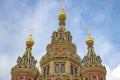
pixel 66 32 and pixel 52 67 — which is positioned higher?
pixel 66 32

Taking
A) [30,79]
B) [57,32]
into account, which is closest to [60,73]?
[30,79]

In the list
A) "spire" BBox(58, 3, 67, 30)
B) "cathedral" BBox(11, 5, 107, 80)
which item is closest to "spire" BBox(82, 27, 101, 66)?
"cathedral" BBox(11, 5, 107, 80)

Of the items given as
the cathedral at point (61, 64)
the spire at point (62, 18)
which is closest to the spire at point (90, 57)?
the cathedral at point (61, 64)

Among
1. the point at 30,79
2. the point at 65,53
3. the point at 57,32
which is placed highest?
the point at 57,32

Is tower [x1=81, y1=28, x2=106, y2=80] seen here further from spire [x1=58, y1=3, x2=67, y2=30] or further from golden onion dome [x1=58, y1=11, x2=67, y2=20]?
golden onion dome [x1=58, y1=11, x2=67, y2=20]

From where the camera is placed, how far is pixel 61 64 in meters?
62.2

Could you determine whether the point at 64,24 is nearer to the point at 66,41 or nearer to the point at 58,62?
the point at 66,41

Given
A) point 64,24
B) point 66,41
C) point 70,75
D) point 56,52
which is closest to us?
point 70,75

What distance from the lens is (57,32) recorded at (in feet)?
233

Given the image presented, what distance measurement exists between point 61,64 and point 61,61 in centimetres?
57

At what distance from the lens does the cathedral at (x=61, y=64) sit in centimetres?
5912

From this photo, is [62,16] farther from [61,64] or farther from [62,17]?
[61,64]

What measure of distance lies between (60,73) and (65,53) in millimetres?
4684

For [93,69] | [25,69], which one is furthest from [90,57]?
[25,69]
